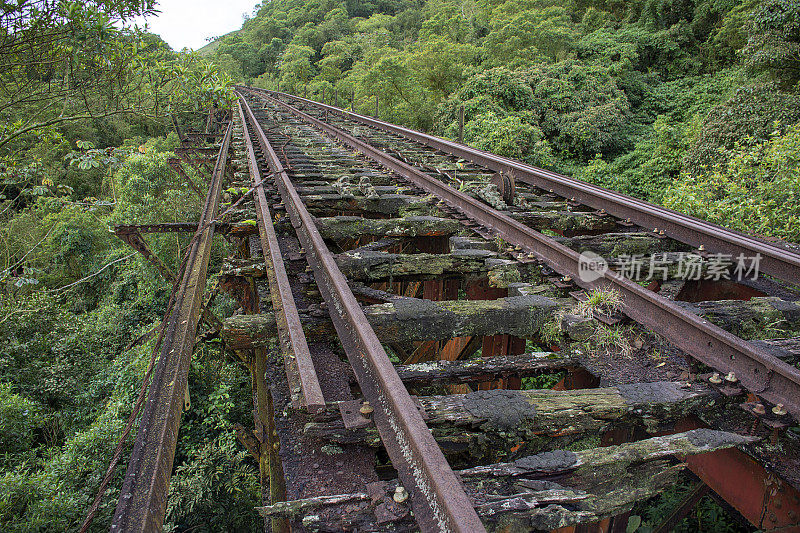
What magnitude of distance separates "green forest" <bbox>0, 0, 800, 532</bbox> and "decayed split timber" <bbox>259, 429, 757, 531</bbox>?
3717 mm

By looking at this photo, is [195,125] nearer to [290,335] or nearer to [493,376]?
[290,335]

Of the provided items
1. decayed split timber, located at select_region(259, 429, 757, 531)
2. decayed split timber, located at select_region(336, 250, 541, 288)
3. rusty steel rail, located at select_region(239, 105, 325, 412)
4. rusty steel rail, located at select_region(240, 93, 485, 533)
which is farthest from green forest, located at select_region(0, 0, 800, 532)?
decayed split timber, located at select_region(259, 429, 757, 531)

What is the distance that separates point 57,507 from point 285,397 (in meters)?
7.06

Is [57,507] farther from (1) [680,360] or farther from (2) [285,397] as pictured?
(1) [680,360]

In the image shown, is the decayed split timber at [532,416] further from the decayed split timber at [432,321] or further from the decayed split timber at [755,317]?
the decayed split timber at [755,317]

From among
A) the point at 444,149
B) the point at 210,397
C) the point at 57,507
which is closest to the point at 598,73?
the point at 444,149

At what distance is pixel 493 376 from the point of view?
198 centimetres

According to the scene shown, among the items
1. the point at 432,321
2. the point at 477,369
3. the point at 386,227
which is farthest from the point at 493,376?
the point at 386,227

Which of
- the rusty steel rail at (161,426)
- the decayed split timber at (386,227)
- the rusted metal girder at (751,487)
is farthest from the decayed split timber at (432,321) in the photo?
the decayed split timber at (386,227)

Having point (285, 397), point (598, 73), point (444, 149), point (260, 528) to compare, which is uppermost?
point (598, 73)

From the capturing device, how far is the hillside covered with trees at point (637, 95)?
24.5 ft

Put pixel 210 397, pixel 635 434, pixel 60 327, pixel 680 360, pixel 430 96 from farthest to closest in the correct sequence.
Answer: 1. pixel 430 96
2. pixel 60 327
3. pixel 210 397
4. pixel 680 360
5. pixel 635 434

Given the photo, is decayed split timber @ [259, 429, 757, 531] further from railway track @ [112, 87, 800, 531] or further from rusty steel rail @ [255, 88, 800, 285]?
rusty steel rail @ [255, 88, 800, 285]

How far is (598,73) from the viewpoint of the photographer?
55.8 feet
